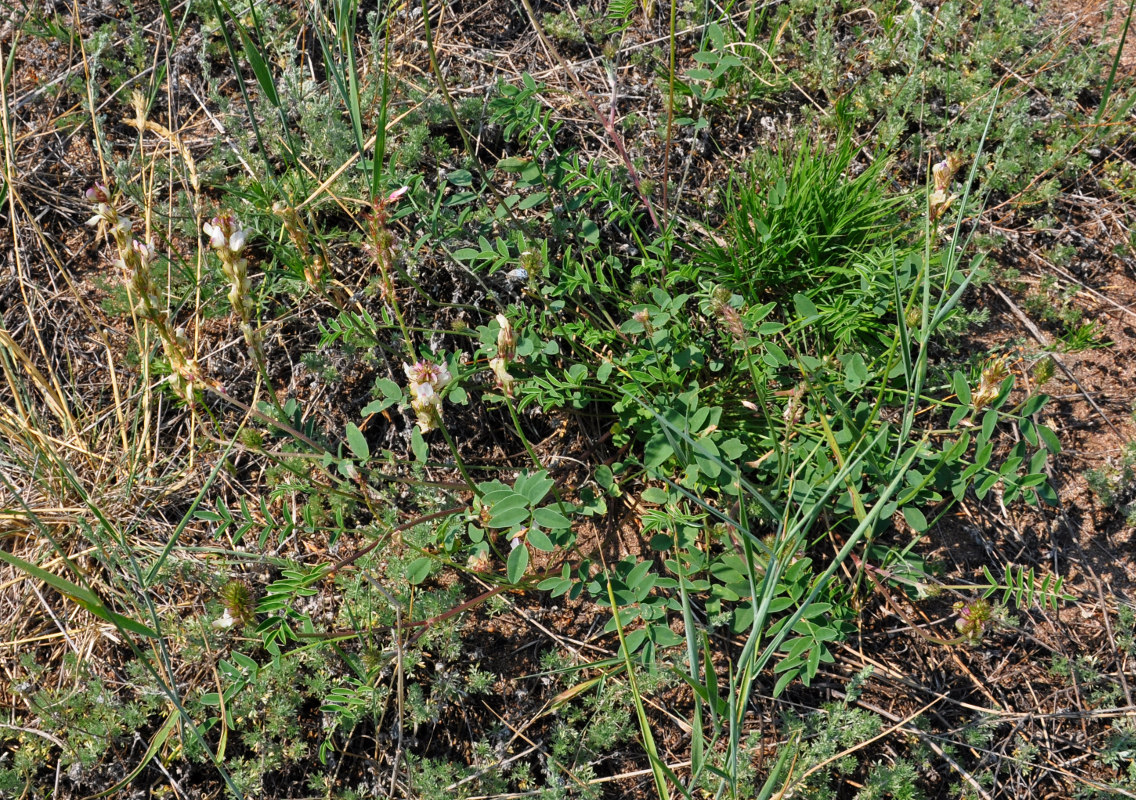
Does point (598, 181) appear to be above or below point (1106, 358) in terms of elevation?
above

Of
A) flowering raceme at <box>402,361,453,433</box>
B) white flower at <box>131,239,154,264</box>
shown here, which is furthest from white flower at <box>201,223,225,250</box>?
flowering raceme at <box>402,361,453,433</box>

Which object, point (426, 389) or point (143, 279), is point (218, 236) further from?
point (426, 389)

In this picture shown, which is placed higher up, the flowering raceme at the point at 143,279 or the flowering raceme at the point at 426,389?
the flowering raceme at the point at 143,279

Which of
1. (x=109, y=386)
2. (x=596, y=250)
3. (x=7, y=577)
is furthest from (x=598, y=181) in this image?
(x=7, y=577)

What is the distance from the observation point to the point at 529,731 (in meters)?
2.41

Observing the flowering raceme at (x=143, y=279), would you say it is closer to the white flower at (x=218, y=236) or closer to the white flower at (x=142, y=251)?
the white flower at (x=142, y=251)

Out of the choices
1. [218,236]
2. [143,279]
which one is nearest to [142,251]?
[143,279]

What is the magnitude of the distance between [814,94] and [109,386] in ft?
9.21

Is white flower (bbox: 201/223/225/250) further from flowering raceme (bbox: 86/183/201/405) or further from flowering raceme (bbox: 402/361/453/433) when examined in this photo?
flowering raceme (bbox: 402/361/453/433)

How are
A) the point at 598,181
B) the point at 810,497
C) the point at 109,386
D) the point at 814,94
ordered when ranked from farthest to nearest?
the point at 814,94 < the point at 109,386 < the point at 598,181 < the point at 810,497

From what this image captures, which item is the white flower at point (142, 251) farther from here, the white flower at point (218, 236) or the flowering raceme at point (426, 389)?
the flowering raceme at point (426, 389)

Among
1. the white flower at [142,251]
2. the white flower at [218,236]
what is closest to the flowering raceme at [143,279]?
the white flower at [142,251]

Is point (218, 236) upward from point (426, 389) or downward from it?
upward

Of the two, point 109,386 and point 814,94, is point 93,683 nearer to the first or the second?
point 109,386
